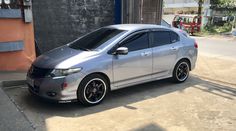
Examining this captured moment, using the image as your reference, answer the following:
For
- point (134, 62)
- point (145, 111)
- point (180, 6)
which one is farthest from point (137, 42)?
point (180, 6)

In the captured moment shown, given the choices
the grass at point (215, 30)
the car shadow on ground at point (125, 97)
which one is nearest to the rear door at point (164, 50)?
the car shadow on ground at point (125, 97)

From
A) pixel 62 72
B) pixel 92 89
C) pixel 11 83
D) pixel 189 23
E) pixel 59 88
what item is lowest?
pixel 11 83

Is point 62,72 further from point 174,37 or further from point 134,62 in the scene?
point 174,37

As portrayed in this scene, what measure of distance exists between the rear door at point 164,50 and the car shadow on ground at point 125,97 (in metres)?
0.41

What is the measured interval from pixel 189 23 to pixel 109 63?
19.7 m

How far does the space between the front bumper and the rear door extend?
6.77 ft

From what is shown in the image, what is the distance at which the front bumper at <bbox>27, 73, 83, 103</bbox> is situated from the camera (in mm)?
5059

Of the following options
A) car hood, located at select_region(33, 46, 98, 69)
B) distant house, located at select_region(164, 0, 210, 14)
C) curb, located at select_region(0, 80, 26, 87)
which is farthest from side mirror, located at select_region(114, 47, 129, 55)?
distant house, located at select_region(164, 0, 210, 14)

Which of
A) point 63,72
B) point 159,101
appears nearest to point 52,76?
point 63,72

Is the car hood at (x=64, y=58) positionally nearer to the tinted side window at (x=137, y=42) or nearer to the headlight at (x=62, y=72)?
the headlight at (x=62, y=72)

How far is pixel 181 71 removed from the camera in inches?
278

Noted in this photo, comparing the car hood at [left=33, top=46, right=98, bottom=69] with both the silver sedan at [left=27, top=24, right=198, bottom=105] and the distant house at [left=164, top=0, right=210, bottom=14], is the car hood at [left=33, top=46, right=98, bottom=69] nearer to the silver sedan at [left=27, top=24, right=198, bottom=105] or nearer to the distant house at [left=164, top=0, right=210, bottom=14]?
the silver sedan at [left=27, top=24, right=198, bottom=105]

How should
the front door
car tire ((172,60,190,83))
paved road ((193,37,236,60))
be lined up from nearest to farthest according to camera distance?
the front door
car tire ((172,60,190,83))
paved road ((193,37,236,60))

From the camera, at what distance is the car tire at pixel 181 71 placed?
22.7ft
